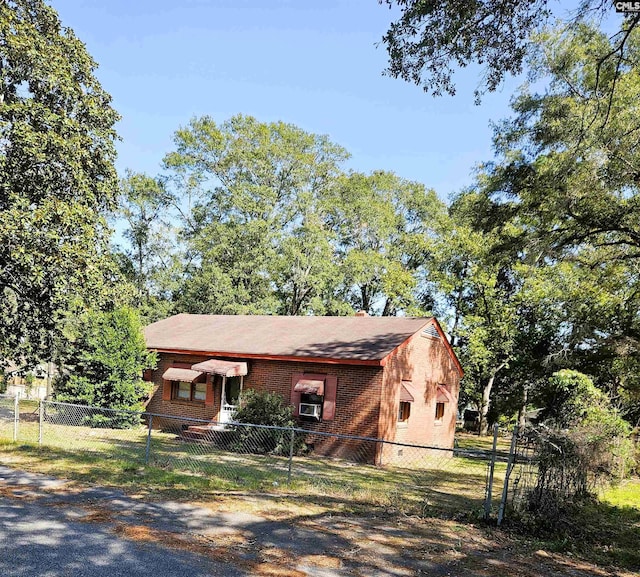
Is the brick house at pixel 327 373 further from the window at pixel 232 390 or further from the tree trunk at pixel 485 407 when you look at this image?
the tree trunk at pixel 485 407

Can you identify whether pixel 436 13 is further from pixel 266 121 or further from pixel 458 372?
pixel 266 121

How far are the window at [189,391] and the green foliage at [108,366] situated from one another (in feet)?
4.77

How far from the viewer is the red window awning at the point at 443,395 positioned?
20312mm

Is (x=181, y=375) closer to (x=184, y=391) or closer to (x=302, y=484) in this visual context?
(x=184, y=391)

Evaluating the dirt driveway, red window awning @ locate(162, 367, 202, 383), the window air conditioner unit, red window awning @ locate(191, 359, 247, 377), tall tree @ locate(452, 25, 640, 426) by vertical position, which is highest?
tall tree @ locate(452, 25, 640, 426)

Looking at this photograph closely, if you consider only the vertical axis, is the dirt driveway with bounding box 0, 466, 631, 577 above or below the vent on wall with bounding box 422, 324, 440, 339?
Answer: below

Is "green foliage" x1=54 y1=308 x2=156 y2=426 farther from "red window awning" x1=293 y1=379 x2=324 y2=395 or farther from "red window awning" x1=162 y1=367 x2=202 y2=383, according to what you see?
"red window awning" x1=293 y1=379 x2=324 y2=395

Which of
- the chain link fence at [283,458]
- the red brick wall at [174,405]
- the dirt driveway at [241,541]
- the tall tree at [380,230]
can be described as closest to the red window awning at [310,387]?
the chain link fence at [283,458]

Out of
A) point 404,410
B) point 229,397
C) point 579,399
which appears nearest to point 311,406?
point 404,410

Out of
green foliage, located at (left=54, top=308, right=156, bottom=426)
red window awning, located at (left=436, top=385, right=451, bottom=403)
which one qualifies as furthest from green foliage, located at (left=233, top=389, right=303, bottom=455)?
red window awning, located at (left=436, top=385, right=451, bottom=403)

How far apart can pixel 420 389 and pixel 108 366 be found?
36.4 feet

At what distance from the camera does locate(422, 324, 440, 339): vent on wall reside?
1945cm

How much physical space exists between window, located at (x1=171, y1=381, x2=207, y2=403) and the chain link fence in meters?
1.00

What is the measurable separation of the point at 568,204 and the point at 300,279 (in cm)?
2185
